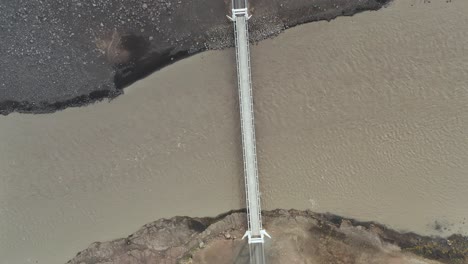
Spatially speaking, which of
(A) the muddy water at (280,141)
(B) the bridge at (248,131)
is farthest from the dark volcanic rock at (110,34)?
(B) the bridge at (248,131)

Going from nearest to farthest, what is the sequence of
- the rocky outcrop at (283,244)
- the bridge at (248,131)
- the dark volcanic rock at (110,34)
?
the bridge at (248,131)
the rocky outcrop at (283,244)
the dark volcanic rock at (110,34)

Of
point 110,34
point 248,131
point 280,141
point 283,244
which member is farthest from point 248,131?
point 110,34

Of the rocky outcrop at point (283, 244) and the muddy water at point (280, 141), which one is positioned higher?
the muddy water at point (280, 141)

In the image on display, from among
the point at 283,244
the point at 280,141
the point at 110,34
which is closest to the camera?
the point at 283,244

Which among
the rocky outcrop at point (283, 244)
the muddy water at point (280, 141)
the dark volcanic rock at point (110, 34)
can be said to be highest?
the dark volcanic rock at point (110, 34)

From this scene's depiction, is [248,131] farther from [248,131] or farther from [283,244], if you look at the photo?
[283,244]

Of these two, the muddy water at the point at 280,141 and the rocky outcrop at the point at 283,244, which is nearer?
the rocky outcrop at the point at 283,244

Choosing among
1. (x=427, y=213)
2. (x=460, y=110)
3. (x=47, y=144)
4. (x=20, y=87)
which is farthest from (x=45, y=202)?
(x=460, y=110)

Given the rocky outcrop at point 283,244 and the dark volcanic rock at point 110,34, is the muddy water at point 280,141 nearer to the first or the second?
the rocky outcrop at point 283,244

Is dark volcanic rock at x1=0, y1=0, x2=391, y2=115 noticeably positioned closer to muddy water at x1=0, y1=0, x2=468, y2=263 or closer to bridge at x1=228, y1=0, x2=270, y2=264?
muddy water at x1=0, y1=0, x2=468, y2=263
